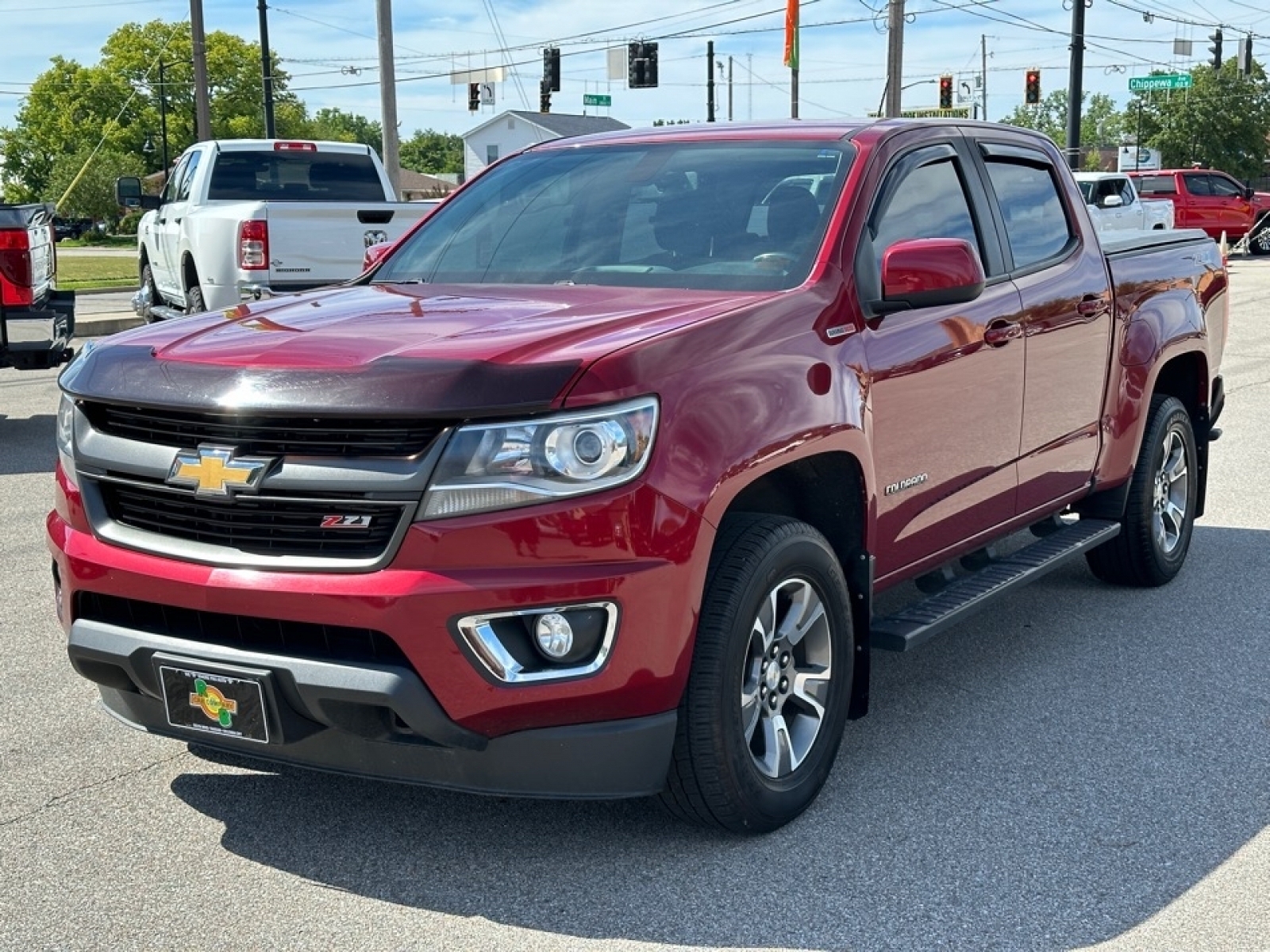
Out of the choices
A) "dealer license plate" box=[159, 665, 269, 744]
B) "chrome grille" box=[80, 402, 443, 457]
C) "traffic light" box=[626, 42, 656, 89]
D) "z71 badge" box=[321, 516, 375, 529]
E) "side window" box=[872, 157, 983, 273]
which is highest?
"traffic light" box=[626, 42, 656, 89]

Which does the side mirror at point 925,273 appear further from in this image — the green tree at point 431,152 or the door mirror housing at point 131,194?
the green tree at point 431,152

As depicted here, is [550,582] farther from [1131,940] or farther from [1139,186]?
[1139,186]

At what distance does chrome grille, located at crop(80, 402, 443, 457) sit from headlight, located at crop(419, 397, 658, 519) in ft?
0.31

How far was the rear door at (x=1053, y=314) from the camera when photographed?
5.29 m

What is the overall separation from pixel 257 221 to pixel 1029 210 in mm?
7804

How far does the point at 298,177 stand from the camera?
14484 millimetres

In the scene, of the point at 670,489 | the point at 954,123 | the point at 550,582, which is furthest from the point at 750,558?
the point at 954,123

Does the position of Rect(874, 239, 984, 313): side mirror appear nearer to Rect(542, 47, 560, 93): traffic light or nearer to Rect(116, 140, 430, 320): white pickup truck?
Rect(116, 140, 430, 320): white pickup truck

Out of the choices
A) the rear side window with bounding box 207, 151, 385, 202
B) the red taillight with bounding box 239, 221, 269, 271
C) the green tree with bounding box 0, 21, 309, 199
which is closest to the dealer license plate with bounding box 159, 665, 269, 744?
the red taillight with bounding box 239, 221, 269, 271

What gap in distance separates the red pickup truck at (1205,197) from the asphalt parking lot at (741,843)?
33.9 metres

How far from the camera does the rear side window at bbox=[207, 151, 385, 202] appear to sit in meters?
14.0

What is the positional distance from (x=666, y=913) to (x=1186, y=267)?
4285mm

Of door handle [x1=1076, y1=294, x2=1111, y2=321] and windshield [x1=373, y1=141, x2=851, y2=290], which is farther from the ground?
windshield [x1=373, y1=141, x2=851, y2=290]

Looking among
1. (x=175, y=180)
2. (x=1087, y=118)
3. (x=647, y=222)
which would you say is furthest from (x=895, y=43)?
(x=1087, y=118)
